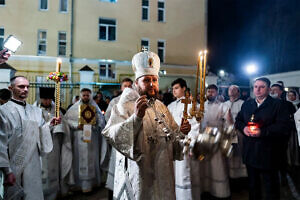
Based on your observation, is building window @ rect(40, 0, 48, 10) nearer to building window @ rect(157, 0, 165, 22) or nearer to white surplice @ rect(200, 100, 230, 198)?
building window @ rect(157, 0, 165, 22)

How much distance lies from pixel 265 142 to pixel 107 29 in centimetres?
1707

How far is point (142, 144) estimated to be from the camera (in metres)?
2.26

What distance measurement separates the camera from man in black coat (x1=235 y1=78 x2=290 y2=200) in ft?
11.6

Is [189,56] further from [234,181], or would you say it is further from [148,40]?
[234,181]

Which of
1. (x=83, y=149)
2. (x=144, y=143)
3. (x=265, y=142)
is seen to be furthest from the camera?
(x=83, y=149)

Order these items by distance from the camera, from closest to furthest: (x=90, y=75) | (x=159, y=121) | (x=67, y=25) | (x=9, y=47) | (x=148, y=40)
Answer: (x=159, y=121) < (x=9, y=47) < (x=90, y=75) < (x=67, y=25) < (x=148, y=40)

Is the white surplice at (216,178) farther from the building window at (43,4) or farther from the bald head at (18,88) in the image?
the building window at (43,4)

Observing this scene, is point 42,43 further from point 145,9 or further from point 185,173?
point 185,173

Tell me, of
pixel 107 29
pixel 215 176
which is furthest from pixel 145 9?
pixel 215 176

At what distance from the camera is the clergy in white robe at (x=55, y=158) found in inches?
180

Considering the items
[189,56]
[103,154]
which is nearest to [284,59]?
[189,56]

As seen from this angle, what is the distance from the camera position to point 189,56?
20266 millimetres

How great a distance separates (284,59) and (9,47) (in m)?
20.3

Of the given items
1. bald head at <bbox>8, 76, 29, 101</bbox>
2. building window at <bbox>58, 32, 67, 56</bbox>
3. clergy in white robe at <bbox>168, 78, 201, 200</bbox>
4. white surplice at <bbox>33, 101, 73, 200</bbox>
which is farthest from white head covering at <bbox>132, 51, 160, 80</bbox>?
building window at <bbox>58, 32, 67, 56</bbox>
